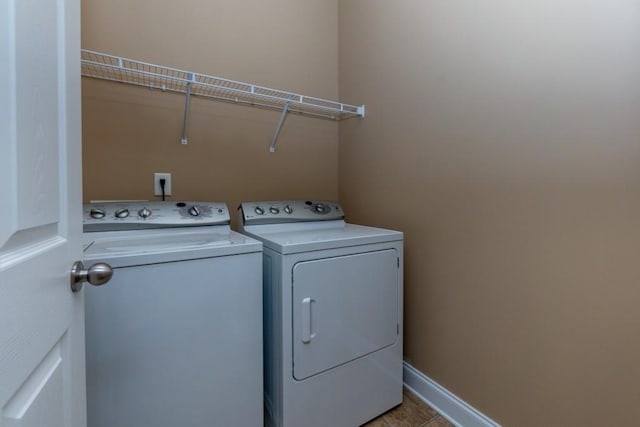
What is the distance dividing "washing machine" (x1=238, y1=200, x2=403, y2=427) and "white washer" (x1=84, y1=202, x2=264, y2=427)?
0.10 m

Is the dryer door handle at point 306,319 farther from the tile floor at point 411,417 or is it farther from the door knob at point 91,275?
the door knob at point 91,275

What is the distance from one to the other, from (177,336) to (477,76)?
5.36ft

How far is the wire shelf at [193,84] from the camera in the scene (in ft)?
4.75

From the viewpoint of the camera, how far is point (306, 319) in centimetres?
127

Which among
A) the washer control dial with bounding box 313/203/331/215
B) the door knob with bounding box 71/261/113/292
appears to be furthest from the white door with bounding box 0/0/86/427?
the washer control dial with bounding box 313/203/331/215

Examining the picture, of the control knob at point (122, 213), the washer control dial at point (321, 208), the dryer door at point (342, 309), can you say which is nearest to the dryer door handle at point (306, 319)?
the dryer door at point (342, 309)

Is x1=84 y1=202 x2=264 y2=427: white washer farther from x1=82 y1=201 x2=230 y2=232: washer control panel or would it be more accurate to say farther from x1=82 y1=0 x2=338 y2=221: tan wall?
x1=82 y1=0 x2=338 y2=221: tan wall

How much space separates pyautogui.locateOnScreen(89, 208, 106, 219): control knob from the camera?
126 centimetres

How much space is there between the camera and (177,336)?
1074mm

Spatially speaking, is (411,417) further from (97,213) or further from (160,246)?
(97,213)

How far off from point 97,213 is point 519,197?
174 centimetres

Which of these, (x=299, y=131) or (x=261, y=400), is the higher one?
(x=299, y=131)

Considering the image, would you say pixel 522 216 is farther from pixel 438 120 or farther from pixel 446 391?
pixel 446 391

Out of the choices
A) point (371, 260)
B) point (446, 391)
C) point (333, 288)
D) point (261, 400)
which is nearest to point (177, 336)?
point (261, 400)
